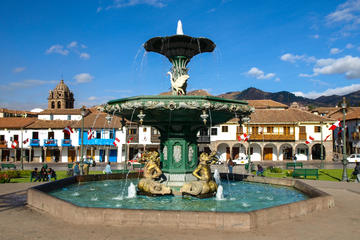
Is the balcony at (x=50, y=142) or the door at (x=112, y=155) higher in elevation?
the balcony at (x=50, y=142)

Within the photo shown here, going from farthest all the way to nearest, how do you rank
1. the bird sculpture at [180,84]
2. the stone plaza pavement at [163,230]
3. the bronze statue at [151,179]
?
the bird sculpture at [180,84] < the bronze statue at [151,179] < the stone plaza pavement at [163,230]

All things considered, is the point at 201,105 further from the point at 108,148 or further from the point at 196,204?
the point at 108,148

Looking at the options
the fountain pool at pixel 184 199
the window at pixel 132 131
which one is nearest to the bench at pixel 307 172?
the fountain pool at pixel 184 199

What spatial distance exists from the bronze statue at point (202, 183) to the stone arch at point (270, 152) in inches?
1613

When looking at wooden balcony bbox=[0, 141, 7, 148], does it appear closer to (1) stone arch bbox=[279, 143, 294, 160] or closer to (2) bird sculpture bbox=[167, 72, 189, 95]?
(1) stone arch bbox=[279, 143, 294, 160]

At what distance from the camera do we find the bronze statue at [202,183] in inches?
399

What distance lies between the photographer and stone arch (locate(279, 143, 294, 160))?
50156 mm

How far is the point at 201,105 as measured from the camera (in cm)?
951

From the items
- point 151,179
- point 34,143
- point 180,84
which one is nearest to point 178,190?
point 151,179

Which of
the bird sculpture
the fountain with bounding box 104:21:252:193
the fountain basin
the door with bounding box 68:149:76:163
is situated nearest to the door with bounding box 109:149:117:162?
the door with bounding box 68:149:76:163

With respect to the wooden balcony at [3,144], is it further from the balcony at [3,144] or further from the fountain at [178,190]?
the fountain at [178,190]

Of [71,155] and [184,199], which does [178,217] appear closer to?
[184,199]

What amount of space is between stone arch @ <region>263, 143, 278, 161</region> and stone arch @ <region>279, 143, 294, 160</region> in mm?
998

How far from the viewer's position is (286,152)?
168 feet
